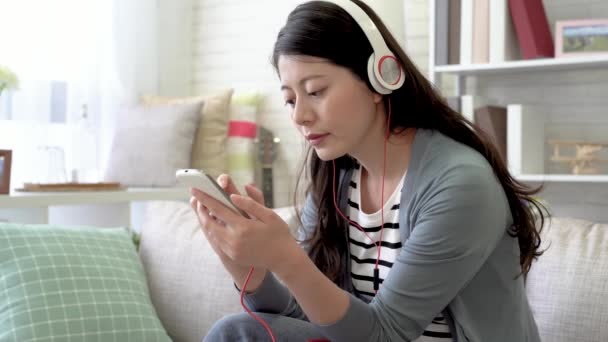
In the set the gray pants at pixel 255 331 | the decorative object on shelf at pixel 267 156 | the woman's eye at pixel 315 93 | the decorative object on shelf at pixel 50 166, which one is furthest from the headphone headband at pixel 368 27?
the decorative object on shelf at pixel 267 156

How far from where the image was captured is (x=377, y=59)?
1230mm

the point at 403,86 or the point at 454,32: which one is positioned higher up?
the point at 454,32

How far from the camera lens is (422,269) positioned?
3.81 ft

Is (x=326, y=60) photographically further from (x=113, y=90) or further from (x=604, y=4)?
(x=113, y=90)

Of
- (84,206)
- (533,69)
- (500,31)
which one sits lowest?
(84,206)

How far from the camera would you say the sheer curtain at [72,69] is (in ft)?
8.48

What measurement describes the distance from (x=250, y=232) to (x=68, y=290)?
29.8 inches

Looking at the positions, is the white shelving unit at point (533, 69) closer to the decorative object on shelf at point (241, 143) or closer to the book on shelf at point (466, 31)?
the book on shelf at point (466, 31)

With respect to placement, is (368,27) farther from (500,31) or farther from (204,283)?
(500,31)

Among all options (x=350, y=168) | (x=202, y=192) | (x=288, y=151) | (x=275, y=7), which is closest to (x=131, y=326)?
(x=350, y=168)

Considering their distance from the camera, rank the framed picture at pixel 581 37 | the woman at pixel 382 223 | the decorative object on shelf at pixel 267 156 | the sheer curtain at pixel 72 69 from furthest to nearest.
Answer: the decorative object on shelf at pixel 267 156
the sheer curtain at pixel 72 69
the framed picture at pixel 581 37
the woman at pixel 382 223

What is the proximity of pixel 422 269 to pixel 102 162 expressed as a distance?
6.63 ft

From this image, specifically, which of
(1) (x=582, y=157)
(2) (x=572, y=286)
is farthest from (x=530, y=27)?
(2) (x=572, y=286)

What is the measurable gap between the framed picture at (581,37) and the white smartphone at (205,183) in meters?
1.63
